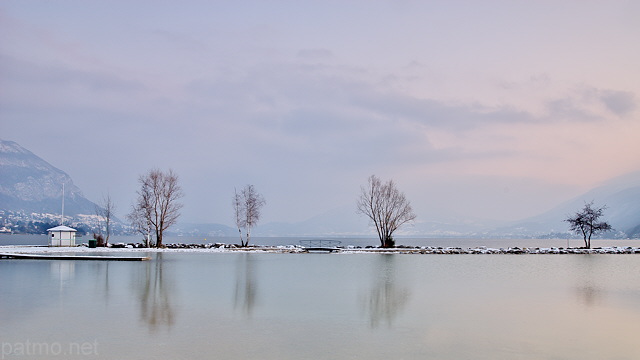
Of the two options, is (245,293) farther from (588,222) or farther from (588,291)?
(588,222)

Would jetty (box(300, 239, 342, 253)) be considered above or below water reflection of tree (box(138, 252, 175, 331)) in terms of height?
below

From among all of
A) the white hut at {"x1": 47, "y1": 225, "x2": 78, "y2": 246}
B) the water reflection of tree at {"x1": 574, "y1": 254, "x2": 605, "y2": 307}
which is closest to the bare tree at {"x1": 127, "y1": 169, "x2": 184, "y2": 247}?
the white hut at {"x1": 47, "y1": 225, "x2": 78, "y2": 246}

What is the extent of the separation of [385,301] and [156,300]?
8016mm

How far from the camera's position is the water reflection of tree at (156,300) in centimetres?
1480

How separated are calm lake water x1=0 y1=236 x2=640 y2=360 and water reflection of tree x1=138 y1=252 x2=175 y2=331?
4 cm

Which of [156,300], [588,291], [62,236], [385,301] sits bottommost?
[588,291]

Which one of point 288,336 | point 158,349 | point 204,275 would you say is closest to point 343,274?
point 204,275

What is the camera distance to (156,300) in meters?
18.7

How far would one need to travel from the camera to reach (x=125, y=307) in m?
17.0

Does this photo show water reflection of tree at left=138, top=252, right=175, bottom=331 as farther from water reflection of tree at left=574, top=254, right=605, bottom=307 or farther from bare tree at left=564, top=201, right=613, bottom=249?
bare tree at left=564, top=201, right=613, bottom=249

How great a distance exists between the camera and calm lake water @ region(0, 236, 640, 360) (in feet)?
38.2

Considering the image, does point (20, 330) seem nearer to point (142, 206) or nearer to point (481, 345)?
point (481, 345)

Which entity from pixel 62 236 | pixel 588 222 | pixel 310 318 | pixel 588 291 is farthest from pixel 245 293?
pixel 588 222

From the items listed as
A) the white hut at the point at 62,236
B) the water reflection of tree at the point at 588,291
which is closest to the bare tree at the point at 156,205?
the white hut at the point at 62,236
